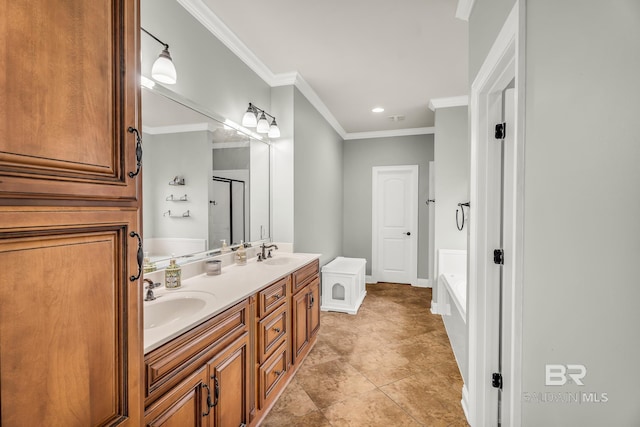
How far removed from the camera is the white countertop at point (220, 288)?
→ 1.12 meters

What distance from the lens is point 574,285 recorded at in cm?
85

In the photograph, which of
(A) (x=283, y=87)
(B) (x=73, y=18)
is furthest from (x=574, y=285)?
(A) (x=283, y=87)

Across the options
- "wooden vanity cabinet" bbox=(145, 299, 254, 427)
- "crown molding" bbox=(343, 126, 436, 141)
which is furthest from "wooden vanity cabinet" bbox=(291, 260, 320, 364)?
"crown molding" bbox=(343, 126, 436, 141)

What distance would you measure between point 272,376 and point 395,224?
12.8 ft

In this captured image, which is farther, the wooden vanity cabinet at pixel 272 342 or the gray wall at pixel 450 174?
the gray wall at pixel 450 174

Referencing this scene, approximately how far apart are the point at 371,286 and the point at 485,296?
3603 millimetres

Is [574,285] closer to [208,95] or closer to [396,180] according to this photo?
[208,95]

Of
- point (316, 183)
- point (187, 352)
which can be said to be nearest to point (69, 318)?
point (187, 352)

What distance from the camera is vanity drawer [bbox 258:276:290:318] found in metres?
1.80

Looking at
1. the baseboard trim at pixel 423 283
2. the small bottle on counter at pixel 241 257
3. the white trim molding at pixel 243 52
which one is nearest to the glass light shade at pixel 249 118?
the white trim molding at pixel 243 52

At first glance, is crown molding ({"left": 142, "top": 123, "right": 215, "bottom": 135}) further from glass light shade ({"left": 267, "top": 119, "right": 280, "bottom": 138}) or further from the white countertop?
the white countertop

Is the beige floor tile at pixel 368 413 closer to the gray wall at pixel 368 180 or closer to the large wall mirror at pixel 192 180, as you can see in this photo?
the large wall mirror at pixel 192 180

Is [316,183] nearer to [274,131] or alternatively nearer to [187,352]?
[274,131]

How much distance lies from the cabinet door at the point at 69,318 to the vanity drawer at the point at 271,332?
952 millimetres
